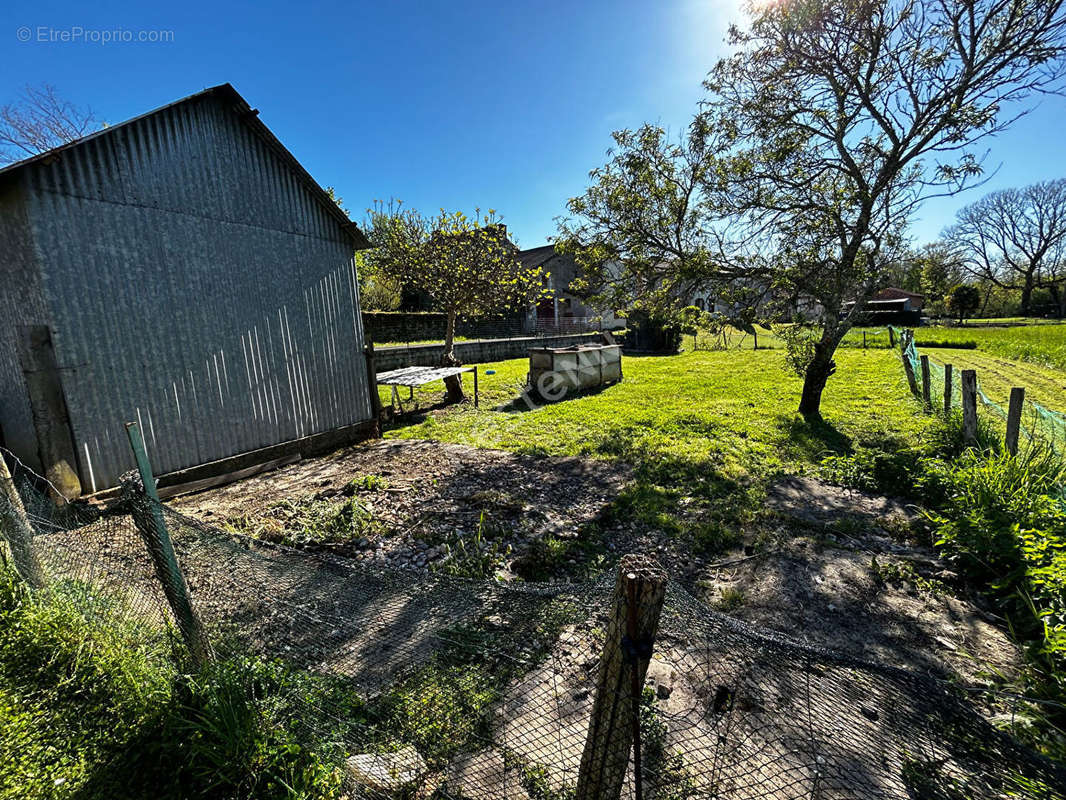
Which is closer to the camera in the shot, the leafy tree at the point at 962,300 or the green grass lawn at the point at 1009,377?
the green grass lawn at the point at 1009,377

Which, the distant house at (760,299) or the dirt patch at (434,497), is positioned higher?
the distant house at (760,299)

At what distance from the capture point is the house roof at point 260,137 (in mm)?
4383

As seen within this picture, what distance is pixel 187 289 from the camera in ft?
19.0

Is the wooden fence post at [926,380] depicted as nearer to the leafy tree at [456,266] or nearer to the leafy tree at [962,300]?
the leafy tree at [456,266]

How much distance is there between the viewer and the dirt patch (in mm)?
4535

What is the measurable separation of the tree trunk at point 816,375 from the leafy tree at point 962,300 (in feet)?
153

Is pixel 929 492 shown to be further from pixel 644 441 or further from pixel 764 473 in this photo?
pixel 644 441

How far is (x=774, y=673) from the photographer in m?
2.68

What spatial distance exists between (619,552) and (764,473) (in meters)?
3.29

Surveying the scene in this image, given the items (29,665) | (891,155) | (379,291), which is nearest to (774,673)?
(29,665)

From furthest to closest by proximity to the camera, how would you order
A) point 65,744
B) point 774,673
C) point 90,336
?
1. point 90,336
2. point 774,673
3. point 65,744

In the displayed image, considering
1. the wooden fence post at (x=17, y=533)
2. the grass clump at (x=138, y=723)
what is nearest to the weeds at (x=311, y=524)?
the wooden fence post at (x=17, y=533)

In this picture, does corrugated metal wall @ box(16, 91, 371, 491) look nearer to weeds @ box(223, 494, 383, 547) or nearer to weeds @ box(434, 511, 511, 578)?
weeds @ box(223, 494, 383, 547)

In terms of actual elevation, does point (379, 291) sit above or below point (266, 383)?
above
